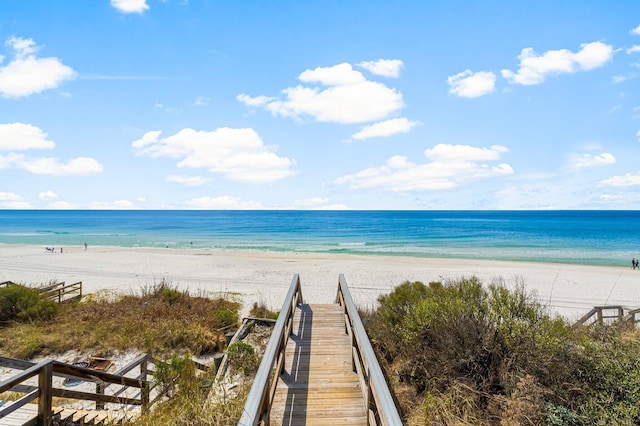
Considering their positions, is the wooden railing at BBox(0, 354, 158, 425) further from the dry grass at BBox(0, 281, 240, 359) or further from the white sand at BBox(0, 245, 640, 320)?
the white sand at BBox(0, 245, 640, 320)

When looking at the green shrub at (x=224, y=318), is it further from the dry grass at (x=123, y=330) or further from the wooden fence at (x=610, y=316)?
the wooden fence at (x=610, y=316)

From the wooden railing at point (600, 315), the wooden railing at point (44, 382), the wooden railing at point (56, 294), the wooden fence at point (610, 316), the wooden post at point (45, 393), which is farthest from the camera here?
the wooden railing at point (56, 294)

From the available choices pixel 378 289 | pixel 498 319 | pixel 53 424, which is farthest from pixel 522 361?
pixel 378 289

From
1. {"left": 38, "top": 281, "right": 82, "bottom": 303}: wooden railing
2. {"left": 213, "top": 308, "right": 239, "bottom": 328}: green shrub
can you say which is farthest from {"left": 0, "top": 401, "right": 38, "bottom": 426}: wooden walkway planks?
{"left": 38, "top": 281, "right": 82, "bottom": 303}: wooden railing

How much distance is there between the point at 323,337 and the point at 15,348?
9403 millimetres

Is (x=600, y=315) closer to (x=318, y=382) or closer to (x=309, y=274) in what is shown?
(x=318, y=382)

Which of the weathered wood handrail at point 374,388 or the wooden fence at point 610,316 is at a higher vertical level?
the weathered wood handrail at point 374,388

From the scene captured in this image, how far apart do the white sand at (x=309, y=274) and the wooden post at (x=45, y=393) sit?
11.2 meters

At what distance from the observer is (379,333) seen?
9391 millimetres

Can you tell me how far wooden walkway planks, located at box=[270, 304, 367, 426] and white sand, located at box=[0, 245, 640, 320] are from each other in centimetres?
897

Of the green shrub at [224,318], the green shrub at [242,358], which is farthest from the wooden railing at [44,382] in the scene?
the green shrub at [224,318]

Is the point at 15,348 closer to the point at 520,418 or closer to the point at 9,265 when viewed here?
the point at 520,418

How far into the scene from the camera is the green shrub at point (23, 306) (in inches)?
531

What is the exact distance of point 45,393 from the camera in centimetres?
519
